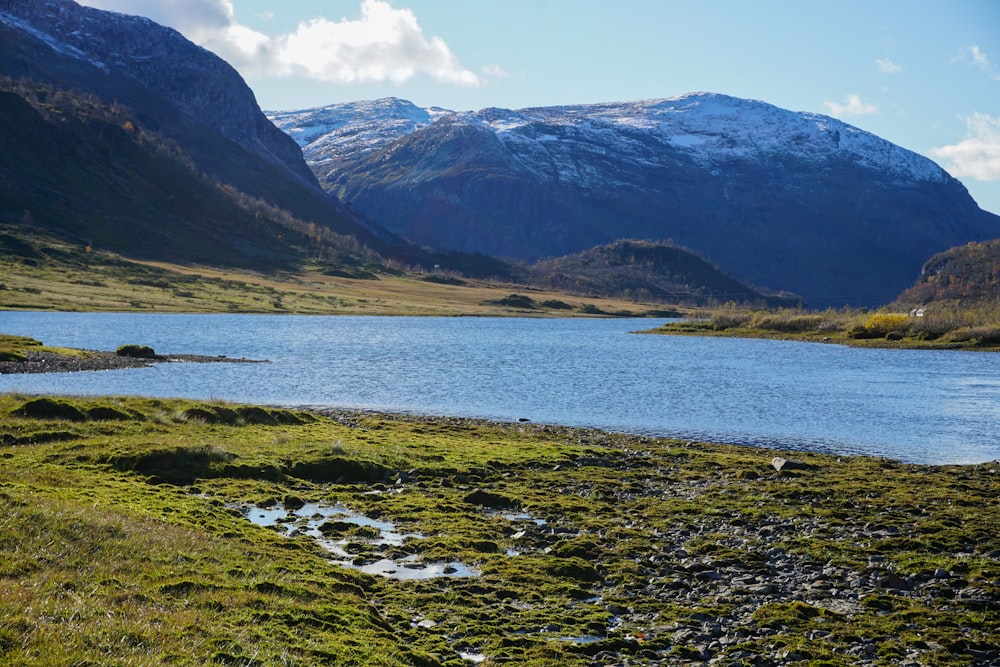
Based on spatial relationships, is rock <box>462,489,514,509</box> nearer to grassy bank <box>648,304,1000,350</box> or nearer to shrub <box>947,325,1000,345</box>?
grassy bank <box>648,304,1000,350</box>

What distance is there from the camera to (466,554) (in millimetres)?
25141

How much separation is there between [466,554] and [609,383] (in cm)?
6347

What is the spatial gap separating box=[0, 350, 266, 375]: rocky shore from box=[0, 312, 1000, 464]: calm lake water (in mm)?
2920

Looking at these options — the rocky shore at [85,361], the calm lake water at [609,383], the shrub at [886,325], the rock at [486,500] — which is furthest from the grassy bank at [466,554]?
the shrub at [886,325]

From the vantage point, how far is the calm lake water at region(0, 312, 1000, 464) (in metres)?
59.9

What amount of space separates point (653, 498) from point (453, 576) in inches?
505

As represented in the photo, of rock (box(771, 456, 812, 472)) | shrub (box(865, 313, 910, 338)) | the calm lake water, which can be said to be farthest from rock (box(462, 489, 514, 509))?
shrub (box(865, 313, 910, 338))

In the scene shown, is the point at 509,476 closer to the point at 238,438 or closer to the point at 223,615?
the point at 238,438

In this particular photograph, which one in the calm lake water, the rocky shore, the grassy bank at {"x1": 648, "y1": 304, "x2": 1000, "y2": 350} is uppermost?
the grassy bank at {"x1": 648, "y1": 304, "x2": 1000, "y2": 350}

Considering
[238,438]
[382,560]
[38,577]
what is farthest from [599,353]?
[38,577]

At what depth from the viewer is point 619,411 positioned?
219 ft

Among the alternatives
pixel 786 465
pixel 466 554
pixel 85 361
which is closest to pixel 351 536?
pixel 466 554

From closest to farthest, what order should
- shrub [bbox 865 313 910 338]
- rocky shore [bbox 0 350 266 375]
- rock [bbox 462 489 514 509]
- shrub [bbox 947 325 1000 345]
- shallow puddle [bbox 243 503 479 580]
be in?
shallow puddle [bbox 243 503 479 580] < rock [bbox 462 489 514 509] < rocky shore [bbox 0 350 266 375] < shrub [bbox 947 325 1000 345] < shrub [bbox 865 313 910 338]

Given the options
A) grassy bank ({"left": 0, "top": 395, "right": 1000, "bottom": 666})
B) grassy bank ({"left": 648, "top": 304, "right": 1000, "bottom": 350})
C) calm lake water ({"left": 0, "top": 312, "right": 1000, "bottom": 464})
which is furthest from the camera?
grassy bank ({"left": 648, "top": 304, "right": 1000, "bottom": 350})
